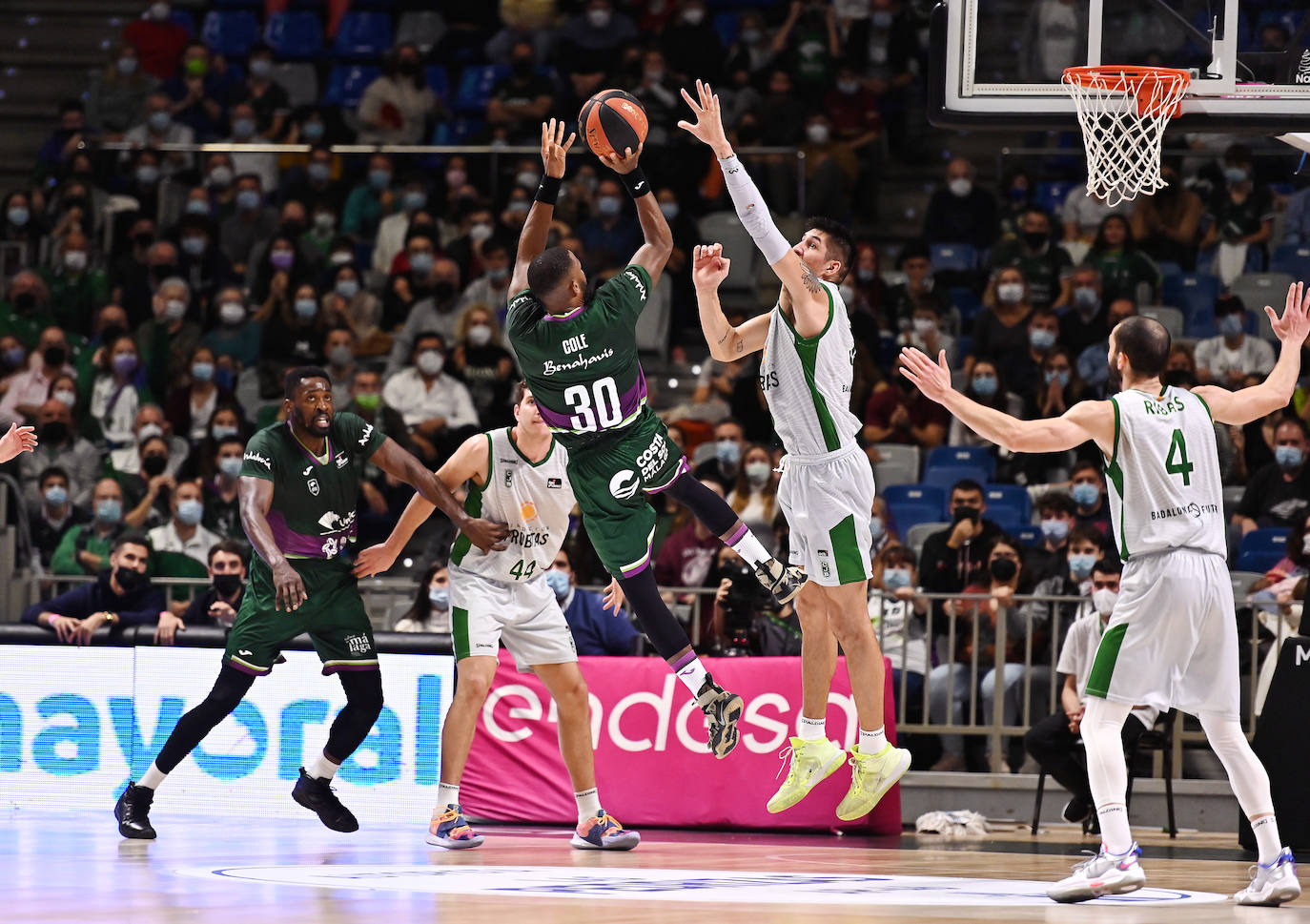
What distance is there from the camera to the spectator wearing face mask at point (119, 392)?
52.2 feet

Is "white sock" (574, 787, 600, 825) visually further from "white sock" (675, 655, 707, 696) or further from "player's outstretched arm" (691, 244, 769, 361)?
"player's outstretched arm" (691, 244, 769, 361)

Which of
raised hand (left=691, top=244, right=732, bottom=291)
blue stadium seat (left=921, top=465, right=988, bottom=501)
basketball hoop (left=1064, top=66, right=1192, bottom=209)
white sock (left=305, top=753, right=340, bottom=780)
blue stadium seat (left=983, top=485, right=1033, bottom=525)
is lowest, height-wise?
white sock (left=305, top=753, right=340, bottom=780)

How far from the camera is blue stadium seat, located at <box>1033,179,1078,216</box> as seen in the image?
16.8 meters

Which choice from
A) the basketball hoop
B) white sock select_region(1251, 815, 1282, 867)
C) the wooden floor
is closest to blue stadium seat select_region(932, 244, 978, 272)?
the wooden floor

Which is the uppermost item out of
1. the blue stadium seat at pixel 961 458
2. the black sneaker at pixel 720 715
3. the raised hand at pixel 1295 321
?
the raised hand at pixel 1295 321

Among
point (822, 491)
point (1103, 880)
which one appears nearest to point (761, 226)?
point (822, 491)

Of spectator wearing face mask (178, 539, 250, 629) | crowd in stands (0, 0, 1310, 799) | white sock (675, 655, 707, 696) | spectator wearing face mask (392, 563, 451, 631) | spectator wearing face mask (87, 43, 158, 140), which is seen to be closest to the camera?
white sock (675, 655, 707, 696)

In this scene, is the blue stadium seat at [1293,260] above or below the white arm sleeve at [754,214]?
above

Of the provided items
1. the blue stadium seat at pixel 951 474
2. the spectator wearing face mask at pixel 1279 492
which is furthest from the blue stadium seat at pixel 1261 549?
the blue stadium seat at pixel 951 474

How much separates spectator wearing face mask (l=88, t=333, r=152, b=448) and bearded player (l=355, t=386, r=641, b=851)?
7.11 meters

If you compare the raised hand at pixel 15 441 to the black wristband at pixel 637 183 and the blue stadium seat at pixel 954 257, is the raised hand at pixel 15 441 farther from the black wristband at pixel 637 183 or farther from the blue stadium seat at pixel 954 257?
the blue stadium seat at pixel 954 257

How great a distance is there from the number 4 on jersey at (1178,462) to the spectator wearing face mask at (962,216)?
988 cm

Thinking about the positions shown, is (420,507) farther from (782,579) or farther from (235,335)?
(235,335)

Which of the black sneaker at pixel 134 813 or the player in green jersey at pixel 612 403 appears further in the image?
the black sneaker at pixel 134 813
